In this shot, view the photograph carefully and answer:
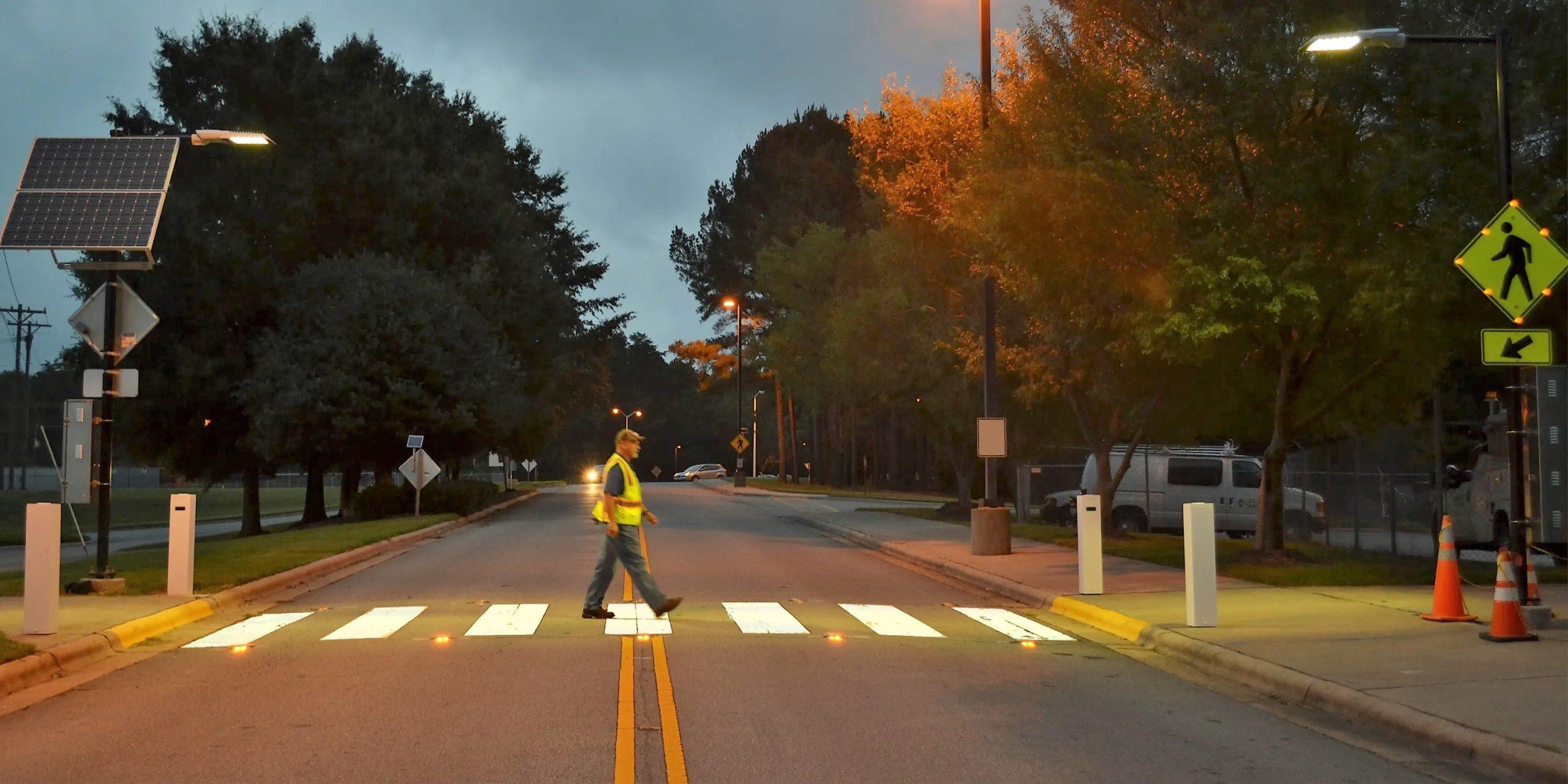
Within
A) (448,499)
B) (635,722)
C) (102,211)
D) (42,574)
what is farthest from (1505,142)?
(448,499)

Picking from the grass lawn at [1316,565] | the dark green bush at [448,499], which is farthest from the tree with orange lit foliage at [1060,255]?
the dark green bush at [448,499]

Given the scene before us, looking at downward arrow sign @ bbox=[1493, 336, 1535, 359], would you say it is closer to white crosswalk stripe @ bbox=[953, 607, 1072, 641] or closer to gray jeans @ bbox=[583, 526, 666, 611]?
white crosswalk stripe @ bbox=[953, 607, 1072, 641]

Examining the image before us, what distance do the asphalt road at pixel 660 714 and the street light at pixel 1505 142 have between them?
3.87 m

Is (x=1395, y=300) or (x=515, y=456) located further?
(x=515, y=456)

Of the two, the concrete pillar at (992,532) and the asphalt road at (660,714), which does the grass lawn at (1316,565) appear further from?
the asphalt road at (660,714)

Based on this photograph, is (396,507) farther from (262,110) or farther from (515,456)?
(515,456)

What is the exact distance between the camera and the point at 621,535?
45.9 feet

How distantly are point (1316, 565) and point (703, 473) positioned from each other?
84032mm

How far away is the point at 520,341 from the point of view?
5100 centimetres

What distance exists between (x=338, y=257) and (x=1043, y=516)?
21.7 meters

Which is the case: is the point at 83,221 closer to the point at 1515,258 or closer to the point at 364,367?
the point at 1515,258

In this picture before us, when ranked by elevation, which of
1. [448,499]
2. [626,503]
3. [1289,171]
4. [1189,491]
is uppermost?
[1289,171]

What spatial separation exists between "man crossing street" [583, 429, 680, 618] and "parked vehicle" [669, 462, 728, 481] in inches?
3318

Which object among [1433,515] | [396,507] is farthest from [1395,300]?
[396,507]
